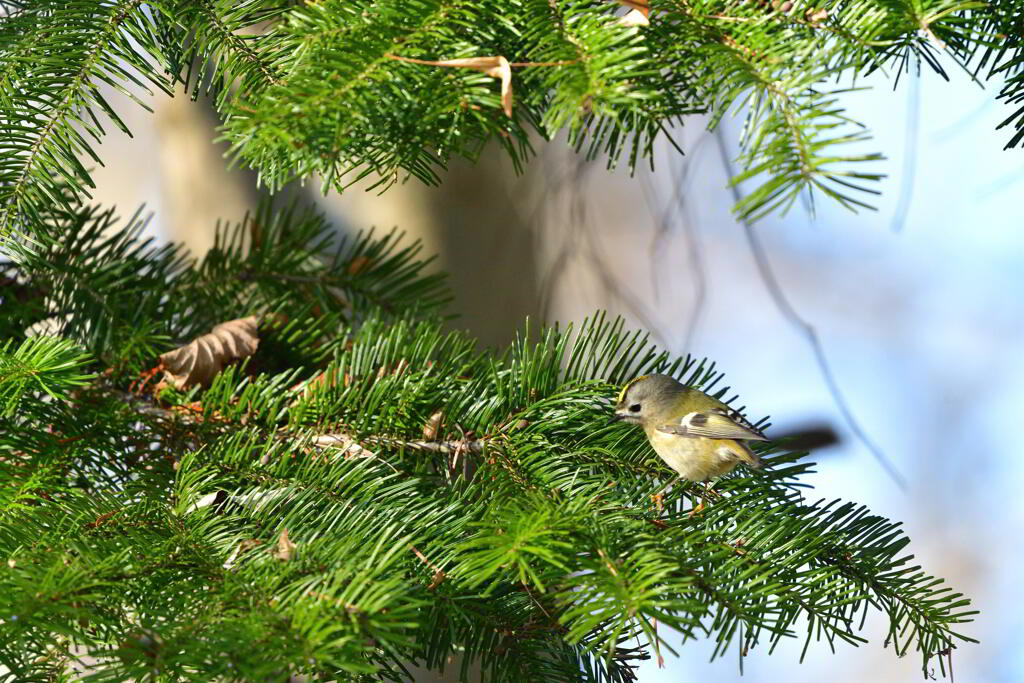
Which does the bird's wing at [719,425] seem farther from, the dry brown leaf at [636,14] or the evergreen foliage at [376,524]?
the dry brown leaf at [636,14]

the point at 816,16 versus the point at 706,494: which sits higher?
the point at 816,16

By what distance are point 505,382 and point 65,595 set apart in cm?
→ 39

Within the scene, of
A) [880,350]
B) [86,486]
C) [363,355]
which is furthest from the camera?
[880,350]

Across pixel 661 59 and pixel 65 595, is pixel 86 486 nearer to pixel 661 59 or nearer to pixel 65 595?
pixel 65 595

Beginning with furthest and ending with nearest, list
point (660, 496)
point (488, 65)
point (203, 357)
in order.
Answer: point (203, 357) < point (660, 496) < point (488, 65)

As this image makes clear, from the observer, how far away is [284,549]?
505 mm

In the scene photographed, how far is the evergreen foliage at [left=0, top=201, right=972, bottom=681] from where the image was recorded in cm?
43

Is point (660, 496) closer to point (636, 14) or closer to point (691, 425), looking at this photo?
point (691, 425)

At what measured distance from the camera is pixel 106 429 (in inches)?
27.8

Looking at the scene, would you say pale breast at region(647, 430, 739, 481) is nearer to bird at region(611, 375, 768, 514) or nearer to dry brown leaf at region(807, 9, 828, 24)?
bird at region(611, 375, 768, 514)

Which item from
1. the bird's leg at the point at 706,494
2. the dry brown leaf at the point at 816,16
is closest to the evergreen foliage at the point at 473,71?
the dry brown leaf at the point at 816,16

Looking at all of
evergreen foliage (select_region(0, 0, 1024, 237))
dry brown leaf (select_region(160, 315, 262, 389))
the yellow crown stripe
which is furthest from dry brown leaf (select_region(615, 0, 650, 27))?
dry brown leaf (select_region(160, 315, 262, 389))

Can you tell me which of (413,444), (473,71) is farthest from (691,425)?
(473,71)

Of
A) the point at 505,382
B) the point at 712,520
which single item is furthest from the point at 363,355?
the point at 712,520
